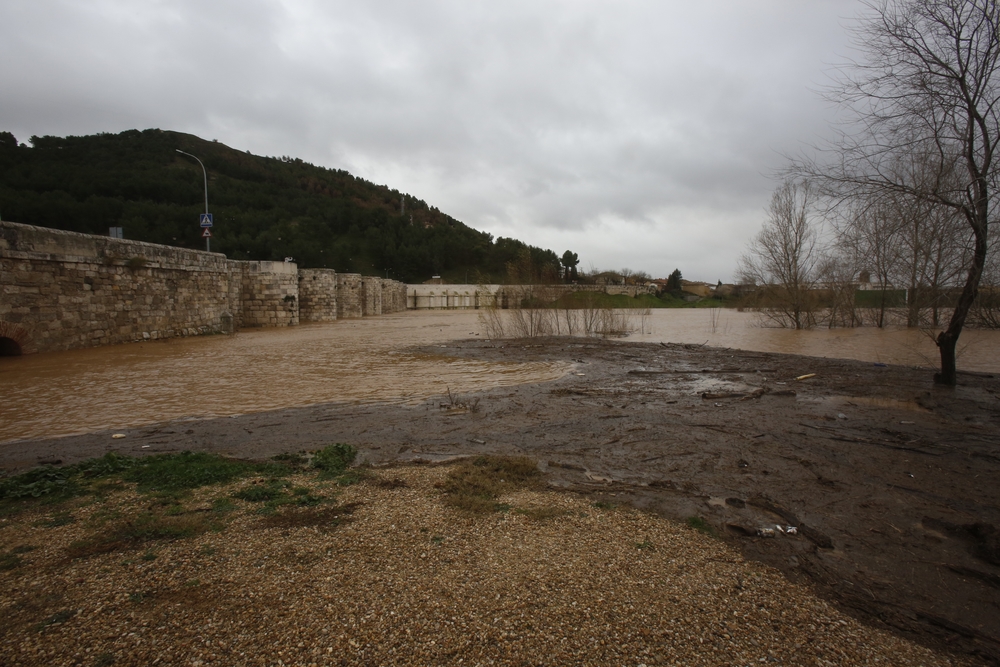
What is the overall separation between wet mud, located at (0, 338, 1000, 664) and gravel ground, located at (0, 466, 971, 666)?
0.42m

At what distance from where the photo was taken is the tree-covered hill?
55.4 m

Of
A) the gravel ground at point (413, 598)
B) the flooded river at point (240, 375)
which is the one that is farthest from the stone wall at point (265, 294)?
the gravel ground at point (413, 598)

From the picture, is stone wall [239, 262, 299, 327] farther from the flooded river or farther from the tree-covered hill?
the tree-covered hill

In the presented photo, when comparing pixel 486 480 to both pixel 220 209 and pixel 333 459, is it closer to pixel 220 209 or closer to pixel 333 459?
pixel 333 459

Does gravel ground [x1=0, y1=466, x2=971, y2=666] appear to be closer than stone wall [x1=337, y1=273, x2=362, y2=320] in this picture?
Yes

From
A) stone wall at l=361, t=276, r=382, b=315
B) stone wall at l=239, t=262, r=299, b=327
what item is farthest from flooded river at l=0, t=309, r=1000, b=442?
stone wall at l=361, t=276, r=382, b=315

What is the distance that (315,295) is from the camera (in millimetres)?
27766

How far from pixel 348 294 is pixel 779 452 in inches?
1238

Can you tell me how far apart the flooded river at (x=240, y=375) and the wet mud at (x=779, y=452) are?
2.69ft

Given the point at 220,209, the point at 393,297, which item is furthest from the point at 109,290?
the point at 220,209

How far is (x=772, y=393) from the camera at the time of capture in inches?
299

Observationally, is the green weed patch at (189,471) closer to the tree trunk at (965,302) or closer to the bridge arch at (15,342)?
the tree trunk at (965,302)

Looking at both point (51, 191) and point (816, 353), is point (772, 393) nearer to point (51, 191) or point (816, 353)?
point (816, 353)

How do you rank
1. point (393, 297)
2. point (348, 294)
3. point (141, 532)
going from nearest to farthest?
point (141, 532) → point (348, 294) → point (393, 297)
